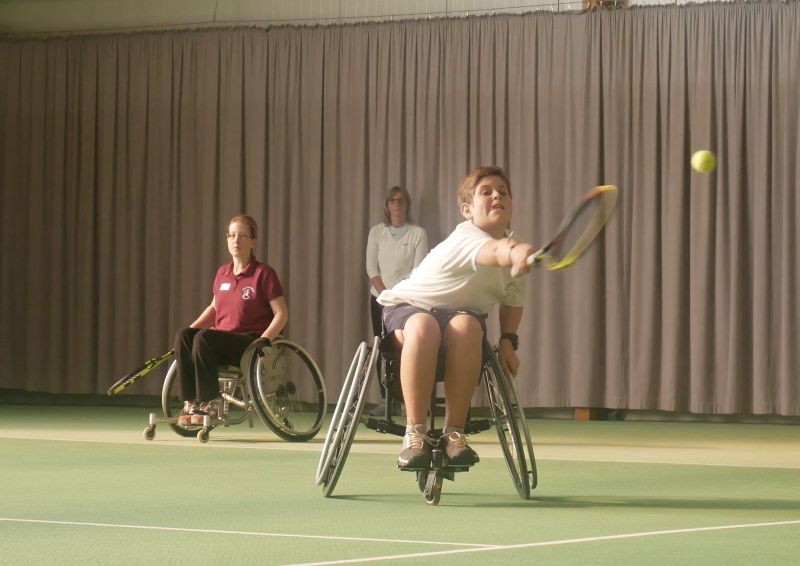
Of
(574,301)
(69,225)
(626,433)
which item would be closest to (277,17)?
(69,225)

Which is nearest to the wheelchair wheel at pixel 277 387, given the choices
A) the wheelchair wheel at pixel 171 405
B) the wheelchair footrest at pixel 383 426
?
the wheelchair wheel at pixel 171 405

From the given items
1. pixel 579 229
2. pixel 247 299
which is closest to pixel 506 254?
pixel 579 229

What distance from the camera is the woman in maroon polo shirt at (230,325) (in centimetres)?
528

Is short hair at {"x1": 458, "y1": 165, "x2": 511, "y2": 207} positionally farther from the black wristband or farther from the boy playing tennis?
the black wristband

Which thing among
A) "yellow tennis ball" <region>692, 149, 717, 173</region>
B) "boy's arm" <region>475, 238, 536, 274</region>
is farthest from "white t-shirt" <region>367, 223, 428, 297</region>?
"boy's arm" <region>475, 238, 536, 274</region>

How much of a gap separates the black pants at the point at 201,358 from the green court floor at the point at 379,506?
220 mm

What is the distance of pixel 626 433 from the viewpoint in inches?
243

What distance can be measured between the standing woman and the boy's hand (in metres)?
3.37

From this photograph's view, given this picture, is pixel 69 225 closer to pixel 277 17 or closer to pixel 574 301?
pixel 277 17

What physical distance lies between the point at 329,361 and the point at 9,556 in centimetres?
502

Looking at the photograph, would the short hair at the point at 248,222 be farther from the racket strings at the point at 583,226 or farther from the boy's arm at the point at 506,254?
the racket strings at the point at 583,226

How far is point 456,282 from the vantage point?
11.1 ft

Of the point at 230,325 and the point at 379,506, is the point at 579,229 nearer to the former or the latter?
the point at 379,506

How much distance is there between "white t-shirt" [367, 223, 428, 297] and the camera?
22.8ft
